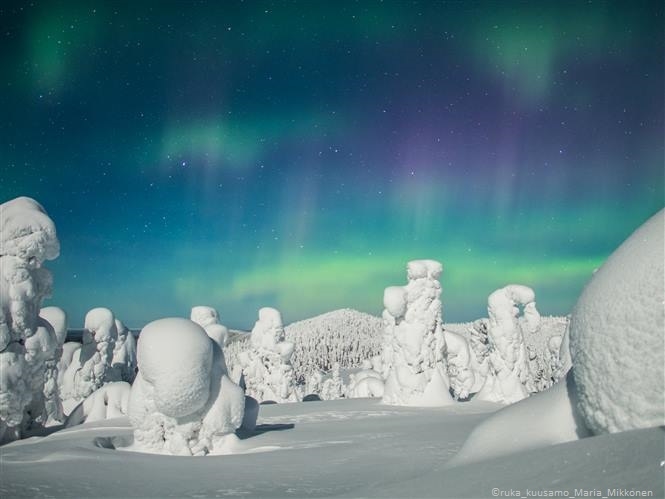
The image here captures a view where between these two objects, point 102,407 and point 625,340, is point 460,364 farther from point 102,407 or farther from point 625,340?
point 625,340

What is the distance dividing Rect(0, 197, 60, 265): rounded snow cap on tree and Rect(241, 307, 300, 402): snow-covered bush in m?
13.9

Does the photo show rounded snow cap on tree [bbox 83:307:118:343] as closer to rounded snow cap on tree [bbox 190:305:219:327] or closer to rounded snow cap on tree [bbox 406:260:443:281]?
rounded snow cap on tree [bbox 190:305:219:327]

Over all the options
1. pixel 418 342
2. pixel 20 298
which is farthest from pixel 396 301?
pixel 20 298

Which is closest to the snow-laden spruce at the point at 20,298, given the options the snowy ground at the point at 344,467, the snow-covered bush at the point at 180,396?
the snowy ground at the point at 344,467

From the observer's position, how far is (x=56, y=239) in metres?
10.7

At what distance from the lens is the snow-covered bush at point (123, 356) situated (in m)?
20.7

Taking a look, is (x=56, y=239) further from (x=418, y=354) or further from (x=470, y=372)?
(x=470, y=372)

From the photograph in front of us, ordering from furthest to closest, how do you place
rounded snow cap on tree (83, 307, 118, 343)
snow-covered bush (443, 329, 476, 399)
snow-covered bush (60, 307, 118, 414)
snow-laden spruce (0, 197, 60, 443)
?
snow-covered bush (443, 329, 476, 399), snow-covered bush (60, 307, 118, 414), rounded snow cap on tree (83, 307, 118, 343), snow-laden spruce (0, 197, 60, 443)

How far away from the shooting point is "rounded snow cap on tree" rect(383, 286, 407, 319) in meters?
16.2

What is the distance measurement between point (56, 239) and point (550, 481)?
425 inches

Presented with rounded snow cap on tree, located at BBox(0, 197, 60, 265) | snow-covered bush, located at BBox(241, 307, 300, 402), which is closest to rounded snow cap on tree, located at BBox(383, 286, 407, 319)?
snow-covered bush, located at BBox(241, 307, 300, 402)

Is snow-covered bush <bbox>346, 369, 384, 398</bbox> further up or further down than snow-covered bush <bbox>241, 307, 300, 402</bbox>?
further down

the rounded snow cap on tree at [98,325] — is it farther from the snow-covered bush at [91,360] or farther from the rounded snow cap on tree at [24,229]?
the rounded snow cap on tree at [24,229]

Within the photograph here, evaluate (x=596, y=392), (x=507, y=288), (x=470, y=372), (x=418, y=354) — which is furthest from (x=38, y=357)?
(x=470, y=372)
